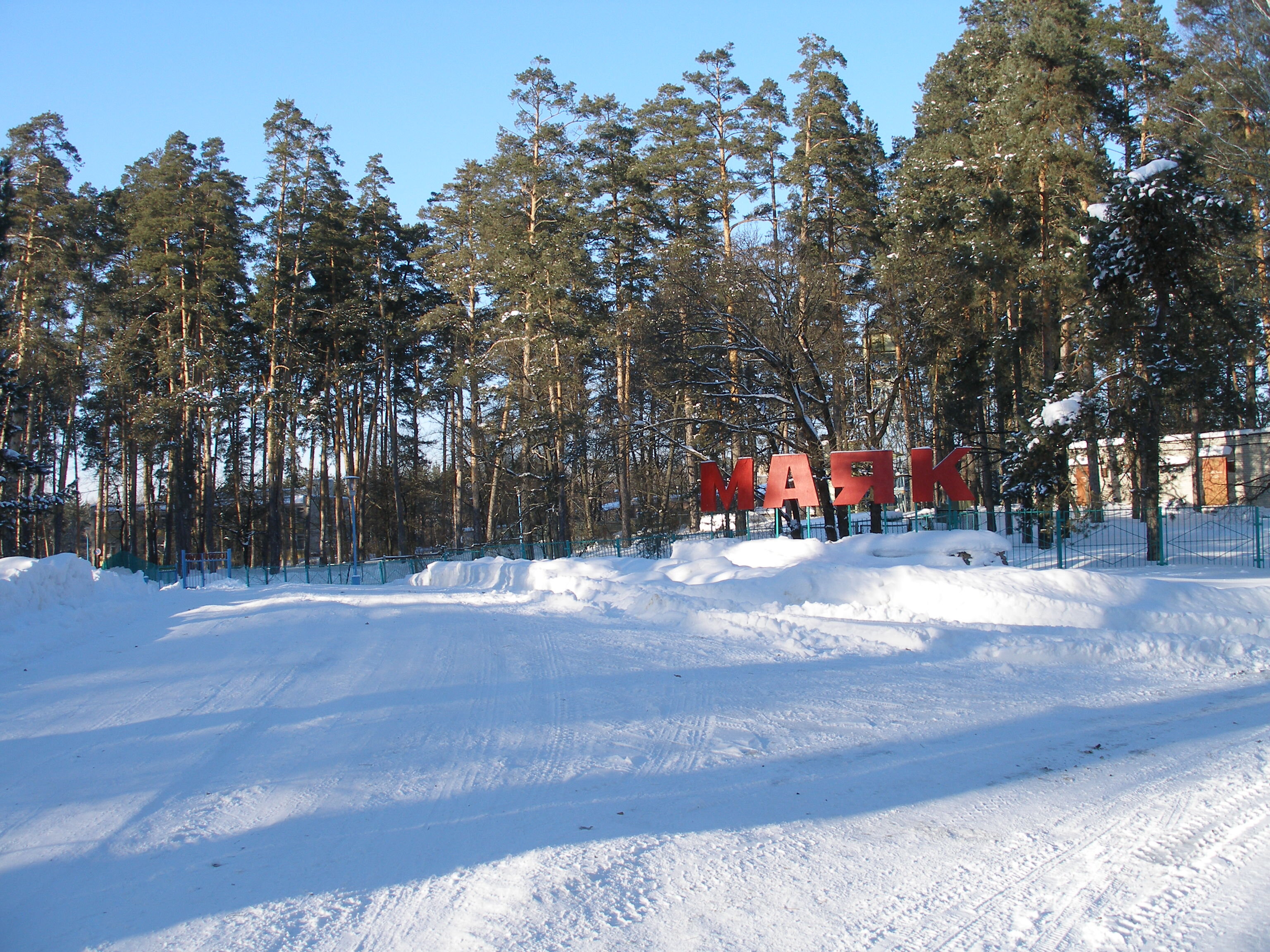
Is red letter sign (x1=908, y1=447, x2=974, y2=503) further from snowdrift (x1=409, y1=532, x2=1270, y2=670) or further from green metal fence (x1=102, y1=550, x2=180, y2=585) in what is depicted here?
green metal fence (x1=102, y1=550, x2=180, y2=585)

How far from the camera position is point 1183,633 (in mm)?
10148

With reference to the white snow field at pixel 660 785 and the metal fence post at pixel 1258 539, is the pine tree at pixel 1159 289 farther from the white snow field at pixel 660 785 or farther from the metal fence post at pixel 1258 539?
the white snow field at pixel 660 785

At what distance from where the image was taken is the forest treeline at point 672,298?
20250 mm

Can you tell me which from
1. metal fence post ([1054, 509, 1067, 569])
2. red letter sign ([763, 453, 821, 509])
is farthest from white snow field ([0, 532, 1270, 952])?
red letter sign ([763, 453, 821, 509])

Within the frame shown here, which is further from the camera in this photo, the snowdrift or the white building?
the white building

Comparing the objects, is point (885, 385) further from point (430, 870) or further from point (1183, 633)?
point (430, 870)

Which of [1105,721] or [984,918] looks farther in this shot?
[1105,721]

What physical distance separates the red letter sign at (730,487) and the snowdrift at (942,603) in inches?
270

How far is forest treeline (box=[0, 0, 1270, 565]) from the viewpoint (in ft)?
66.4

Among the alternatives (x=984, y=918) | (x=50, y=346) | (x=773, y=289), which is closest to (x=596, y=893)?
(x=984, y=918)

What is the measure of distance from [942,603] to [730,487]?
1319 cm

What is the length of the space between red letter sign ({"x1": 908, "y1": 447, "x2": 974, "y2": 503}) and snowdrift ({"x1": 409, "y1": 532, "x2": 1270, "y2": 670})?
222 inches

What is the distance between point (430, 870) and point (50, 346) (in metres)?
38.8

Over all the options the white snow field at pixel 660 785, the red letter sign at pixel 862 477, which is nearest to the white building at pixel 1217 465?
the red letter sign at pixel 862 477
